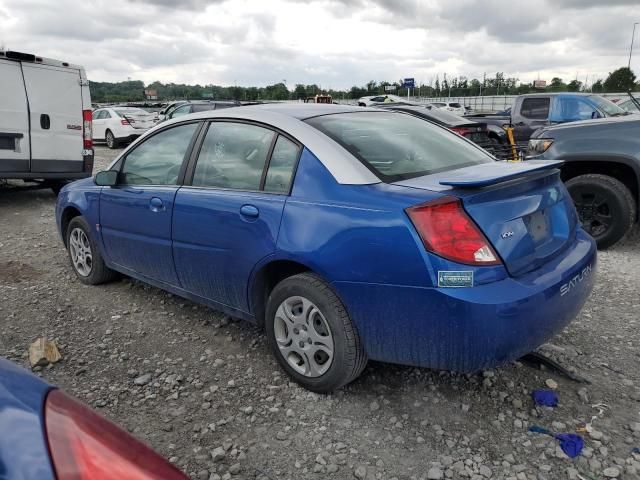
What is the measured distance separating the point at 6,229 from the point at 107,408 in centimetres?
516

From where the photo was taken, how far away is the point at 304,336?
116 inches

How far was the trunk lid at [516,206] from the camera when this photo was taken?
2486mm

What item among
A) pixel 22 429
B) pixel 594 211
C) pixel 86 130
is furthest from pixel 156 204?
pixel 86 130

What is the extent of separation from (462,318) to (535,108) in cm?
1004

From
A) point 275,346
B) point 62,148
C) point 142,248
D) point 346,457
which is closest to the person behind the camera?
point 346,457

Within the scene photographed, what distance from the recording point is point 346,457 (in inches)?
98.7

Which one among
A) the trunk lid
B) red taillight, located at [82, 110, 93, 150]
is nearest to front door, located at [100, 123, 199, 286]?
the trunk lid

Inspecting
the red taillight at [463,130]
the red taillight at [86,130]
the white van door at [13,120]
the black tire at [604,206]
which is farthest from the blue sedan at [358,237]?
the red taillight at [463,130]

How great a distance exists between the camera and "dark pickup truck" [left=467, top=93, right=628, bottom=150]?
10.1 metres

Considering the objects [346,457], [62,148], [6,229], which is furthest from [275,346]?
[62,148]

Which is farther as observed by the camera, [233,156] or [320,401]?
[233,156]

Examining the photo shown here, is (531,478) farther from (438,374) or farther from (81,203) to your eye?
(81,203)

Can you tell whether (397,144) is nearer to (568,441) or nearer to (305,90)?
(568,441)

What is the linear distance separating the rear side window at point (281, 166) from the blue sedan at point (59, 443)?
1889 mm
